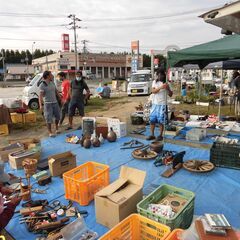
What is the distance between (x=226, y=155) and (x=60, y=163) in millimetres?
2983

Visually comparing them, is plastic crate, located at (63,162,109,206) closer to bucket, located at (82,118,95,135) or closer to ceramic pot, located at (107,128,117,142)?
ceramic pot, located at (107,128,117,142)

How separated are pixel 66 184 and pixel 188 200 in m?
1.64

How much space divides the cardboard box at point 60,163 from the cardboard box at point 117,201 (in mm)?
1466

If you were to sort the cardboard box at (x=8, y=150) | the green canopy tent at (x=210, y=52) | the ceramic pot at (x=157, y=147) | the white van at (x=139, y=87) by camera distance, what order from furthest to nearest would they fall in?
the white van at (x=139, y=87)
the ceramic pot at (x=157, y=147)
the cardboard box at (x=8, y=150)
the green canopy tent at (x=210, y=52)

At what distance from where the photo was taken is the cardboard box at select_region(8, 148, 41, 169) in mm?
4555

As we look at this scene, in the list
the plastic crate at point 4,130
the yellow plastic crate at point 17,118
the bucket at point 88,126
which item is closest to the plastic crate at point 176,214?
the bucket at point 88,126

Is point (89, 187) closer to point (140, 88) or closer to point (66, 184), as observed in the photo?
point (66, 184)

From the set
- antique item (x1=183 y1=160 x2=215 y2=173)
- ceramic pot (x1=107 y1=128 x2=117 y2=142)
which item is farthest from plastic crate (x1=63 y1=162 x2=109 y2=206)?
ceramic pot (x1=107 y1=128 x2=117 y2=142)

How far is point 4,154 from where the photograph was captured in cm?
493

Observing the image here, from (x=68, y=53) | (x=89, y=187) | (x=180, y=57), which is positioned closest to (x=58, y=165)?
(x=89, y=187)

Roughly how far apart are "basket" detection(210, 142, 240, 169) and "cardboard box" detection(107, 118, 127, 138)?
8.46ft

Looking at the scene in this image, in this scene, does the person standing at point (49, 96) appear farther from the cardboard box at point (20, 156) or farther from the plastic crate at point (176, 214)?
the plastic crate at point (176, 214)

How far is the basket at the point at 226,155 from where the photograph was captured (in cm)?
439

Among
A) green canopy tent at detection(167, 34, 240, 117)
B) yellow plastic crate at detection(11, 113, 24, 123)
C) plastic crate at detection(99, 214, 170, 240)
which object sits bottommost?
plastic crate at detection(99, 214, 170, 240)
